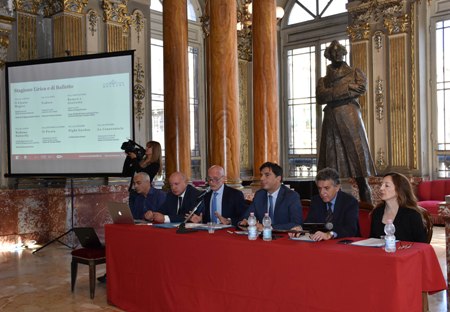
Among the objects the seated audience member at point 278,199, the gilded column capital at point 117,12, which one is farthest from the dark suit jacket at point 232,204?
the gilded column capital at point 117,12

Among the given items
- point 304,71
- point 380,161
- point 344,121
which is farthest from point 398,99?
point 344,121

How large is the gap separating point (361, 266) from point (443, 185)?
8037 millimetres

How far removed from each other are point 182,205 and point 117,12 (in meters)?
5.41

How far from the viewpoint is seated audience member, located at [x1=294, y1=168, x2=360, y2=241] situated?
412 centimetres

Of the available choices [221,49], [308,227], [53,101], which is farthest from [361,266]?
[53,101]

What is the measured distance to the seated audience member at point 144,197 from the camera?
574cm

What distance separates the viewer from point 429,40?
11.2 metres

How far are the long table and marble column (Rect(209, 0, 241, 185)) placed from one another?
8.06 feet

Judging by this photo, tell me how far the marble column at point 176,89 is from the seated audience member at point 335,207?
3.50 m

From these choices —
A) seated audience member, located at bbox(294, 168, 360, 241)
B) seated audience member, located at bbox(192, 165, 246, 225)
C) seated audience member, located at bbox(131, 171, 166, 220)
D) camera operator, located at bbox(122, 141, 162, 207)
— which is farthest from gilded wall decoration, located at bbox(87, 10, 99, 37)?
seated audience member, located at bbox(294, 168, 360, 241)

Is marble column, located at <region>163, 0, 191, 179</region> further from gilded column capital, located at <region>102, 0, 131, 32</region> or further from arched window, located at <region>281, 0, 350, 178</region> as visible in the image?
arched window, located at <region>281, 0, 350, 178</region>

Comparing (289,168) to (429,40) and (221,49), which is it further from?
(221,49)

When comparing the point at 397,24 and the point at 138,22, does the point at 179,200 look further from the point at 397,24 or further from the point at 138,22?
the point at 397,24

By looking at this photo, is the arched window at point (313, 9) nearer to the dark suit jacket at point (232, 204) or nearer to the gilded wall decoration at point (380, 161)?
the gilded wall decoration at point (380, 161)
